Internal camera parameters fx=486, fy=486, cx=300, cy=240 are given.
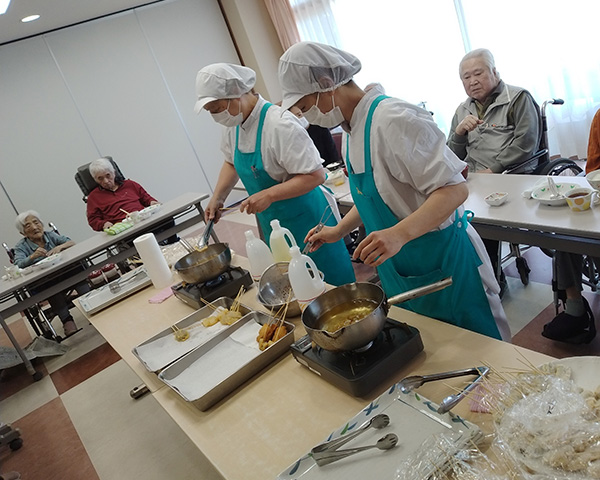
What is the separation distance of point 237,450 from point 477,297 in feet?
2.85

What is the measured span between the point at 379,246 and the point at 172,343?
89cm

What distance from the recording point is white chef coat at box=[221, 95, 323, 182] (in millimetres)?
2078

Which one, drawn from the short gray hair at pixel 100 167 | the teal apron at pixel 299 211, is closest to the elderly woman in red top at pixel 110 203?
the short gray hair at pixel 100 167

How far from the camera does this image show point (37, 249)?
436 centimetres

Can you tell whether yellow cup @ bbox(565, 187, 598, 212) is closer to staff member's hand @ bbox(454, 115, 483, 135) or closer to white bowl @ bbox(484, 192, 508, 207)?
white bowl @ bbox(484, 192, 508, 207)

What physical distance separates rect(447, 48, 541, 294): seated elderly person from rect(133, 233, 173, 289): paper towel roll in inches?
70.1

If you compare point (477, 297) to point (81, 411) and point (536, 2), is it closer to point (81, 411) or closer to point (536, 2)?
point (81, 411)

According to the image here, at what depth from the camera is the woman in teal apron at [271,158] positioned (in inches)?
81.7

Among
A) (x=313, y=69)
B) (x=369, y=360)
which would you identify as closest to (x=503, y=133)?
(x=313, y=69)

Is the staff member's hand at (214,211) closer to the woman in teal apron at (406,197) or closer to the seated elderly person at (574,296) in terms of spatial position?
the woman in teal apron at (406,197)

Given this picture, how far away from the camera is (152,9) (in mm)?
6297

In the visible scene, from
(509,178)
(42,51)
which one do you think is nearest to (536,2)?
(509,178)

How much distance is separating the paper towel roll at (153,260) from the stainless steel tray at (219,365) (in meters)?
0.84

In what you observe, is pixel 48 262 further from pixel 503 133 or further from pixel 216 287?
pixel 503 133
